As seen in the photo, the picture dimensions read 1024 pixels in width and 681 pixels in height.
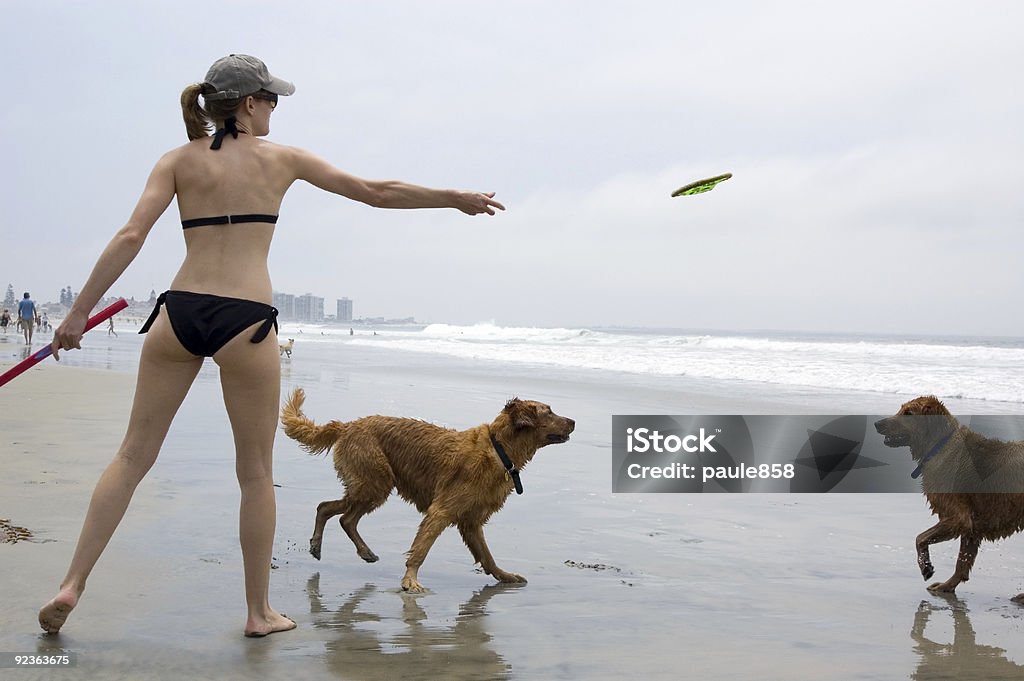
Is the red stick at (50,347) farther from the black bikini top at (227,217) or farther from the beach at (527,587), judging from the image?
the beach at (527,587)

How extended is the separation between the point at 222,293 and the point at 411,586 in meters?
1.83

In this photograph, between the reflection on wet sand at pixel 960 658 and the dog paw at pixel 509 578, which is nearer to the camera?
the reflection on wet sand at pixel 960 658

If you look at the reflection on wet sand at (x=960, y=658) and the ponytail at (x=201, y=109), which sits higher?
the ponytail at (x=201, y=109)

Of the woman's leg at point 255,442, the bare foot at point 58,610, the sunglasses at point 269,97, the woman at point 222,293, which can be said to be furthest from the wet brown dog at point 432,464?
the sunglasses at point 269,97

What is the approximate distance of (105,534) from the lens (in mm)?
3555

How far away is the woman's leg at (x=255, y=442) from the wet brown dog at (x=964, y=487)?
131 inches

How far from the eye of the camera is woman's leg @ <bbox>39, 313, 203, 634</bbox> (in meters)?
3.49

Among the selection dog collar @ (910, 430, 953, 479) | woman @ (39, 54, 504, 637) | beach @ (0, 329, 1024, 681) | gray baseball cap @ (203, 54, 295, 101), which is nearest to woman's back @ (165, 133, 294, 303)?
woman @ (39, 54, 504, 637)

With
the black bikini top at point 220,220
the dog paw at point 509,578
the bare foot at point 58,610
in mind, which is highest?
the black bikini top at point 220,220

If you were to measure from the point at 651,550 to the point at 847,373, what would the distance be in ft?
55.7

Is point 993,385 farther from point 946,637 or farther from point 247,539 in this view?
point 247,539

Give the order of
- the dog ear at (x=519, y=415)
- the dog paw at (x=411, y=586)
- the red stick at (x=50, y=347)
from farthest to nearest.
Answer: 1. the dog ear at (x=519, y=415)
2. the dog paw at (x=411, y=586)
3. the red stick at (x=50, y=347)

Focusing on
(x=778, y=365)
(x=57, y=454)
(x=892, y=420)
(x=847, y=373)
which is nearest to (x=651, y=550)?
(x=892, y=420)

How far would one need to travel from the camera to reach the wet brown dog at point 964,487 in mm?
4922
